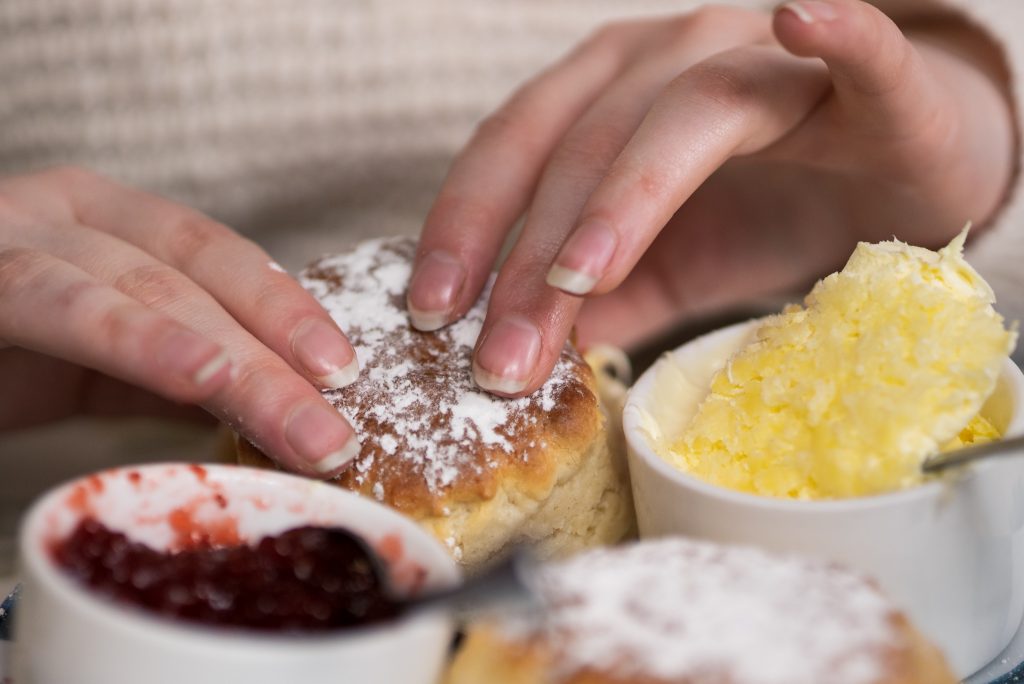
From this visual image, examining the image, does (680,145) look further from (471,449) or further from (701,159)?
(471,449)

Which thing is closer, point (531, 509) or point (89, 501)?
point (89, 501)

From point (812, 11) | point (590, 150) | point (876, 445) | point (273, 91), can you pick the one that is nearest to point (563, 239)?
point (590, 150)

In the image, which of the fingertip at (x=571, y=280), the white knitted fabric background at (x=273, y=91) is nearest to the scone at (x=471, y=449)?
the fingertip at (x=571, y=280)

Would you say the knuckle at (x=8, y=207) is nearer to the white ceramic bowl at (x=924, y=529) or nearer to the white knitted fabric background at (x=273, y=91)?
the white knitted fabric background at (x=273, y=91)

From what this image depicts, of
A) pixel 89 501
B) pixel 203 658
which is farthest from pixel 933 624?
pixel 89 501

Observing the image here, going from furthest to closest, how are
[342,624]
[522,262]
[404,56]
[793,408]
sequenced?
[404,56], [522,262], [793,408], [342,624]

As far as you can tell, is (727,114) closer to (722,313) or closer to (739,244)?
(739,244)
